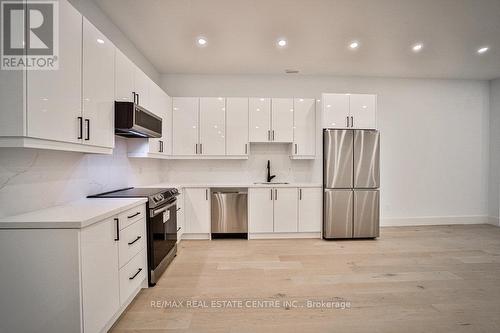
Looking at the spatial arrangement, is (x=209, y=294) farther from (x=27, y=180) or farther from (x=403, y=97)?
(x=403, y=97)

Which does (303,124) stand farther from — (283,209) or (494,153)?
(494,153)

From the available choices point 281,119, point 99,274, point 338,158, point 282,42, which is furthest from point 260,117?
point 99,274

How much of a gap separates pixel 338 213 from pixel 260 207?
129 cm

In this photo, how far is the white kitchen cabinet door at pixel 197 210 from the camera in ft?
12.8

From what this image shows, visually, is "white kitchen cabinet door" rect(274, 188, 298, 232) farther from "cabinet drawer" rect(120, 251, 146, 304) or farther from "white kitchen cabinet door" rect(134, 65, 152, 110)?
"white kitchen cabinet door" rect(134, 65, 152, 110)

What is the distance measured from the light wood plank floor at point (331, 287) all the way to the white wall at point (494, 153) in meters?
1.58

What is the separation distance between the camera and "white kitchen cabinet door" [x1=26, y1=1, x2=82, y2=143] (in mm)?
1391

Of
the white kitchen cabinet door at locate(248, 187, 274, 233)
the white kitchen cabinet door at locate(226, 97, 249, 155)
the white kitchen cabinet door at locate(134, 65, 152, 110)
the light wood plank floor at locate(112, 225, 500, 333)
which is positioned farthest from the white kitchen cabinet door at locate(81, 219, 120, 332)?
the white kitchen cabinet door at locate(226, 97, 249, 155)

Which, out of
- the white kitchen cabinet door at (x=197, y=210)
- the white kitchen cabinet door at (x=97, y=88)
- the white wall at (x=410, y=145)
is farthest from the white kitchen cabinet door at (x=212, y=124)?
the white kitchen cabinet door at (x=97, y=88)

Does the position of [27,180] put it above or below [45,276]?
above

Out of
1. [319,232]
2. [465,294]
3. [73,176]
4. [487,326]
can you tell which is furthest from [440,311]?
[73,176]

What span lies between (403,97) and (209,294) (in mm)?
5002

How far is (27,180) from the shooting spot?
1.73m

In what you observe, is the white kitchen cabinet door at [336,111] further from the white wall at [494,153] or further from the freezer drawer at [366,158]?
the white wall at [494,153]
